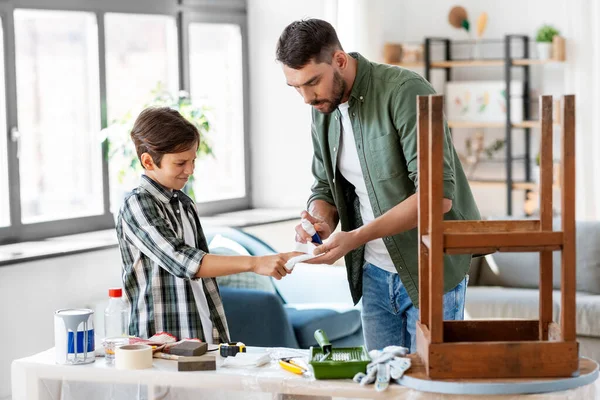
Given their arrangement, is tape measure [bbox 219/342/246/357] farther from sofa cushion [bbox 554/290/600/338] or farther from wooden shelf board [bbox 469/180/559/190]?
wooden shelf board [bbox 469/180/559/190]

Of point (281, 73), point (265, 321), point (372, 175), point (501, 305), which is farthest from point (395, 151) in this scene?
point (281, 73)

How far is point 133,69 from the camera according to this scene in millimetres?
4988

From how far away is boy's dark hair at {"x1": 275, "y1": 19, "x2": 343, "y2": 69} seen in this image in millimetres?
2293

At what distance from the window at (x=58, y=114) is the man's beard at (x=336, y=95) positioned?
237 centimetres

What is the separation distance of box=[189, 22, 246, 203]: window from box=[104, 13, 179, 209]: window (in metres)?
0.18

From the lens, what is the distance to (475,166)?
251 inches

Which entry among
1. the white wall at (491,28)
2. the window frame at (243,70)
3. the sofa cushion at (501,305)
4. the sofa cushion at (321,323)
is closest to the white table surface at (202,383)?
the sofa cushion at (321,323)

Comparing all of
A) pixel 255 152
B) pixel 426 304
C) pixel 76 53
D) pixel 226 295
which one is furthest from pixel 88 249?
pixel 426 304

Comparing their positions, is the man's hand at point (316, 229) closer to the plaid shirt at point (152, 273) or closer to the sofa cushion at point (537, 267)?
the plaid shirt at point (152, 273)

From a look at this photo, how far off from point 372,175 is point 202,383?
72cm

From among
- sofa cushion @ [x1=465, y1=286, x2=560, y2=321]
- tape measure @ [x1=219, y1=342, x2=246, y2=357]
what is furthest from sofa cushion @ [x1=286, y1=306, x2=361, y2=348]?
tape measure @ [x1=219, y1=342, x2=246, y2=357]

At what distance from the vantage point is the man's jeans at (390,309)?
2430 millimetres

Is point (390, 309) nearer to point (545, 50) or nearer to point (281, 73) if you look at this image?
point (281, 73)

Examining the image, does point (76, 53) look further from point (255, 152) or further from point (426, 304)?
point (426, 304)
